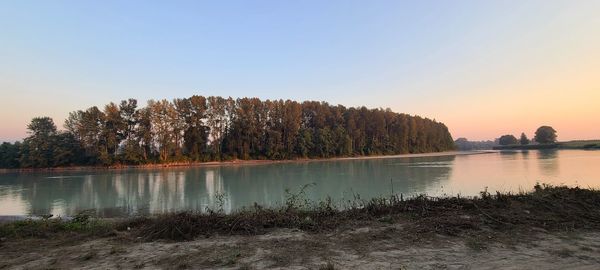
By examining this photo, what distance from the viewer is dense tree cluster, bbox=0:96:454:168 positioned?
58.2 metres

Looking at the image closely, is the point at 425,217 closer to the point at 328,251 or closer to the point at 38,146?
the point at 328,251

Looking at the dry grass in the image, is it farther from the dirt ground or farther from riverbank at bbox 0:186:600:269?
the dirt ground

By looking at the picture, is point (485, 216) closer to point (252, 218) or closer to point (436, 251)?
point (436, 251)

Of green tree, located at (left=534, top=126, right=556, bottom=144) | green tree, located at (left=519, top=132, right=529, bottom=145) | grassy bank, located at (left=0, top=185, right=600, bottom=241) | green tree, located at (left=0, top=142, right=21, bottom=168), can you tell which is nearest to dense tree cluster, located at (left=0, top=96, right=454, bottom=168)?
green tree, located at (left=0, top=142, right=21, bottom=168)

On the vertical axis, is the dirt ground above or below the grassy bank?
below

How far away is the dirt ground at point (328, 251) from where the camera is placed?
5.00 metres

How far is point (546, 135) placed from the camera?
120m

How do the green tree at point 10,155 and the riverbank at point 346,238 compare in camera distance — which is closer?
the riverbank at point 346,238

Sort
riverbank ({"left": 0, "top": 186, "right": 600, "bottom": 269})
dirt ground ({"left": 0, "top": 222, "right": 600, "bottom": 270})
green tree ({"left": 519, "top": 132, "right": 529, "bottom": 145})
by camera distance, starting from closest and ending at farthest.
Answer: dirt ground ({"left": 0, "top": 222, "right": 600, "bottom": 270}), riverbank ({"left": 0, "top": 186, "right": 600, "bottom": 269}), green tree ({"left": 519, "top": 132, "right": 529, "bottom": 145})

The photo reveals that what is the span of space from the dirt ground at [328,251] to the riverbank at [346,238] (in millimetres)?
16

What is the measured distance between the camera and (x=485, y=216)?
730cm

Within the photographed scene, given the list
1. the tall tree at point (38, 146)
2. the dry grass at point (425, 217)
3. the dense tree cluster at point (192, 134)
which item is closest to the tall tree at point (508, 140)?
the dense tree cluster at point (192, 134)

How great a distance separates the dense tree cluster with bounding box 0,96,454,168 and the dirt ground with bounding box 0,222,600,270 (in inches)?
2243

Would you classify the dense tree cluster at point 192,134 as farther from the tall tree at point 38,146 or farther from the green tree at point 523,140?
the green tree at point 523,140
